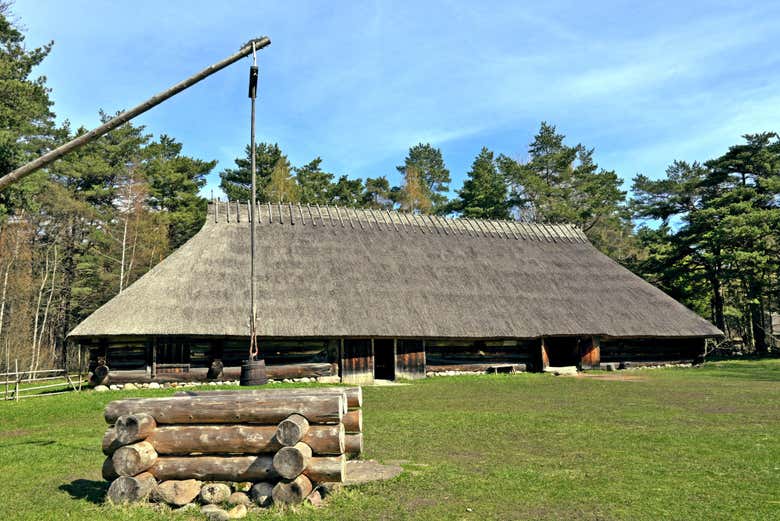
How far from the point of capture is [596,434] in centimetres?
1095

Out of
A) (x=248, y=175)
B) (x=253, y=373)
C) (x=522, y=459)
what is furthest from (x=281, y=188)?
(x=522, y=459)

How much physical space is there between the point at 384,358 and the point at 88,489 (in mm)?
20308

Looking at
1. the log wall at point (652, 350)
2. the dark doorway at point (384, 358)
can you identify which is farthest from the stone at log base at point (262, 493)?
the log wall at point (652, 350)

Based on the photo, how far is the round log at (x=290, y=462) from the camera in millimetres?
6695

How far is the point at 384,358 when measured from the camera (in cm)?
2761

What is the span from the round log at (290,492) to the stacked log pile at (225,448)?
1cm

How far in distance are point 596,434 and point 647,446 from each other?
128 cm

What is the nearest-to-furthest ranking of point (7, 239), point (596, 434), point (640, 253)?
point (596, 434), point (7, 239), point (640, 253)

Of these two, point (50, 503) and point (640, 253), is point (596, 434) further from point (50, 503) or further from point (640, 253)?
point (640, 253)

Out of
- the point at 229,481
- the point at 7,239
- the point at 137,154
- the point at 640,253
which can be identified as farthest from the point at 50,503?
the point at 640,253

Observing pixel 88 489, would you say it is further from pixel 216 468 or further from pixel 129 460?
pixel 216 468

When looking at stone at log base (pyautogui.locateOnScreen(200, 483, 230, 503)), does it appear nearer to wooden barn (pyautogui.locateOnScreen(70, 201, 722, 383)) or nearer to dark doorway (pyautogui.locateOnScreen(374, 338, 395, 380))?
wooden barn (pyautogui.locateOnScreen(70, 201, 722, 383))

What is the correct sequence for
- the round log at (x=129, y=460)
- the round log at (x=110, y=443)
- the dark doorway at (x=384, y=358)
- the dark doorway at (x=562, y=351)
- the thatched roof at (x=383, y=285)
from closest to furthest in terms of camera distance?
the round log at (x=129, y=460)
the round log at (x=110, y=443)
the thatched roof at (x=383, y=285)
the dark doorway at (x=384, y=358)
the dark doorway at (x=562, y=351)

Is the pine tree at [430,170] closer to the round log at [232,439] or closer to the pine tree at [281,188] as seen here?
the pine tree at [281,188]
